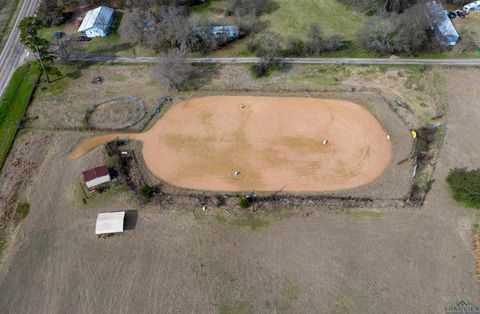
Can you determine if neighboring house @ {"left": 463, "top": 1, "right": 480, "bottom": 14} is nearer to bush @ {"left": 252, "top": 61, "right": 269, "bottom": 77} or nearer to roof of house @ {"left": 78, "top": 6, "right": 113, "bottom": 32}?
bush @ {"left": 252, "top": 61, "right": 269, "bottom": 77}

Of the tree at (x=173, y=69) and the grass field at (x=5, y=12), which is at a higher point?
the grass field at (x=5, y=12)

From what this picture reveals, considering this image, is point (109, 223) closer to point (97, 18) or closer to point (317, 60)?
point (317, 60)

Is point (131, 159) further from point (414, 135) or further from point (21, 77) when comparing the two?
point (414, 135)

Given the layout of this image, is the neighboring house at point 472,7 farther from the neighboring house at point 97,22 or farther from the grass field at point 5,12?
the grass field at point 5,12

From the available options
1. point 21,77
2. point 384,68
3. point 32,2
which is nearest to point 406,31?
point 384,68

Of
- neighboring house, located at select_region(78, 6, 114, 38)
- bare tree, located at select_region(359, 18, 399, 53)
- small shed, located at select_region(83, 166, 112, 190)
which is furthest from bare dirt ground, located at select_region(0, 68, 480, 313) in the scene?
neighboring house, located at select_region(78, 6, 114, 38)

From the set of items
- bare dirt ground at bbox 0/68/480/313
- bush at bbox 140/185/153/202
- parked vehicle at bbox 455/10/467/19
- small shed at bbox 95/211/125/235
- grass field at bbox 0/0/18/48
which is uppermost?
grass field at bbox 0/0/18/48

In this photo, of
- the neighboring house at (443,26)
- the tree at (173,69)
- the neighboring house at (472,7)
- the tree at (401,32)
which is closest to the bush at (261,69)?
the tree at (173,69)
